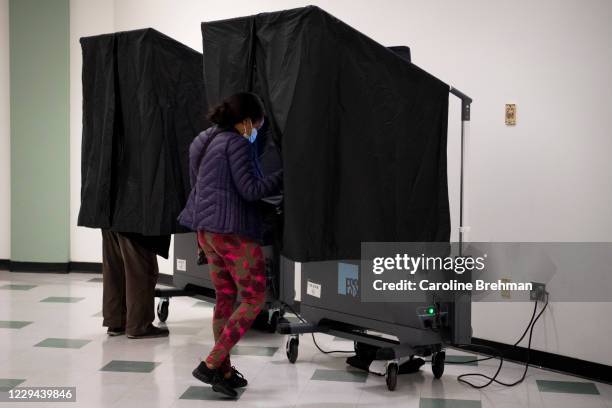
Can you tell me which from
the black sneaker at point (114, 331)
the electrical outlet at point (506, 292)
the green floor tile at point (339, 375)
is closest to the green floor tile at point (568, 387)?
the electrical outlet at point (506, 292)

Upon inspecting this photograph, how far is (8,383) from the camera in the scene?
318 cm

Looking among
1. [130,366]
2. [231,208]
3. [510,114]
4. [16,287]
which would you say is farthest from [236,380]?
[16,287]

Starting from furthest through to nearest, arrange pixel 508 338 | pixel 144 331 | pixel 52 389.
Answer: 1. pixel 144 331
2. pixel 508 338
3. pixel 52 389

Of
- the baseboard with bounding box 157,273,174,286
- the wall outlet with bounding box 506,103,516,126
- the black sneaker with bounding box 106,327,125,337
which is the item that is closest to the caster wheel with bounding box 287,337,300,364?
the black sneaker with bounding box 106,327,125,337

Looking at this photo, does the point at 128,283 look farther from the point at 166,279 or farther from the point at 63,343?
the point at 166,279

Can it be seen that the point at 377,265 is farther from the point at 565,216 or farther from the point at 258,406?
the point at 565,216

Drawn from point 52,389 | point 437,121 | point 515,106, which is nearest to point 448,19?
point 515,106

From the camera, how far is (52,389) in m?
3.12

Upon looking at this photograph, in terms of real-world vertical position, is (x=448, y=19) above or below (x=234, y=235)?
above

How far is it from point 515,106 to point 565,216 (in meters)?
0.61

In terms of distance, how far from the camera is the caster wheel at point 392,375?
319cm

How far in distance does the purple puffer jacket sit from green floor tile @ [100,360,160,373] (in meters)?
0.89

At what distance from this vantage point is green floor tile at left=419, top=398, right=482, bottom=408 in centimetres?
300

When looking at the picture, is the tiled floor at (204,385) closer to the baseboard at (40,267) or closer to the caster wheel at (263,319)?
the caster wheel at (263,319)
